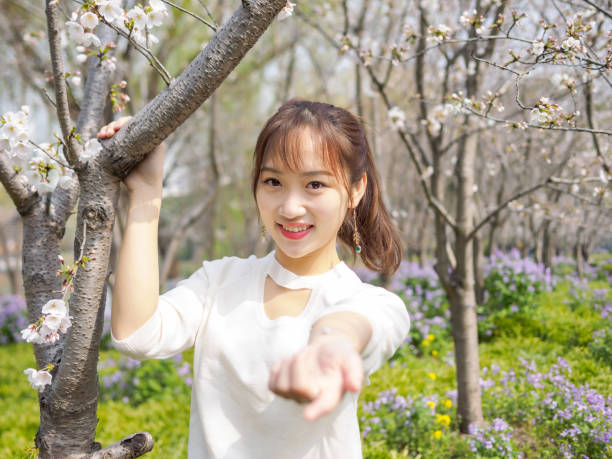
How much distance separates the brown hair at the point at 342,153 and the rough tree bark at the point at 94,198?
0.22m

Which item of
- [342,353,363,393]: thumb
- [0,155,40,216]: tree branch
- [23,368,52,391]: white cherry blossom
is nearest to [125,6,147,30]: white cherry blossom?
[0,155,40,216]: tree branch

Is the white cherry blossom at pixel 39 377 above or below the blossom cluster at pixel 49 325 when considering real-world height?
below

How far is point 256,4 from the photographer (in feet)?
3.63

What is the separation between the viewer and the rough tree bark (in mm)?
1146

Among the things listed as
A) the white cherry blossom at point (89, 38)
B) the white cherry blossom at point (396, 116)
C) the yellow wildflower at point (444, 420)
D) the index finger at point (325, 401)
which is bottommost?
the yellow wildflower at point (444, 420)

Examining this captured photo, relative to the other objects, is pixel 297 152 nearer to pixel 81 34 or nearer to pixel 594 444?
pixel 81 34

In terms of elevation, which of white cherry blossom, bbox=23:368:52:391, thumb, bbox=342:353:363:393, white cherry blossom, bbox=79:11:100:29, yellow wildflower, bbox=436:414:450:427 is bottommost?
yellow wildflower, bbox=436:414:450:427

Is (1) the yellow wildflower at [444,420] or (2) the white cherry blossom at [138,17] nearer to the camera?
(2) the white cherry blossom at [138,17]

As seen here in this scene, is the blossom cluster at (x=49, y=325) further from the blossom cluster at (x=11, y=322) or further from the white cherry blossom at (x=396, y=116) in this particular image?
the blossom cluster at (x=11, y=322)

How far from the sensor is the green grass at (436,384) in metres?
2.59

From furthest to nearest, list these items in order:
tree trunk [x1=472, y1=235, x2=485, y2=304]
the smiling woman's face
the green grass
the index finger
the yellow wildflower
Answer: tree trunk [x1=472, y1=235, x2=485, y2=304], the yellow wildflower, the green grass, the smiling woman's face, the index finger

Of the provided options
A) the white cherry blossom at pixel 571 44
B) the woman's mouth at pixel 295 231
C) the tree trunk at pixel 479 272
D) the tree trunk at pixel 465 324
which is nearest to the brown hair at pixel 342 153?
the woman's mouth at pixel 295 231

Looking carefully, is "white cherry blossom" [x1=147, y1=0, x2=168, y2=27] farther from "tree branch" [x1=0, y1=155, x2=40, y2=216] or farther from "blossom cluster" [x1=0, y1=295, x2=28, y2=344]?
"blossom cluster" [x1=0, y1=295, x2=28, y2=344]

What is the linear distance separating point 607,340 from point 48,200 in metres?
3.34
